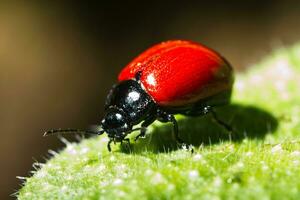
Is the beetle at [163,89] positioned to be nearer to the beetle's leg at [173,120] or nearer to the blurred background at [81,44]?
the beetle's leg at [173,120]

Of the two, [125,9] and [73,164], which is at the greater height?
[125,9]

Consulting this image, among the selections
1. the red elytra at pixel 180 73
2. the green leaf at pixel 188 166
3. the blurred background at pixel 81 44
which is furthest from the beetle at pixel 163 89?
the blurred background at pixel 81 44

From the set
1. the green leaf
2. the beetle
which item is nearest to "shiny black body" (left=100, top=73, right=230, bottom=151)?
the beetle

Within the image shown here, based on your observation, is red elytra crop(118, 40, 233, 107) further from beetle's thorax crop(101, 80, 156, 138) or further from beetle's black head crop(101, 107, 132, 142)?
beetle's black head crop(101, 107, 132, 142)

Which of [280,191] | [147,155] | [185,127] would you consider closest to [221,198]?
[280,191]

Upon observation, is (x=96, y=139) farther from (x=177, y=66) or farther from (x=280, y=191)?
(x=280, y=191)

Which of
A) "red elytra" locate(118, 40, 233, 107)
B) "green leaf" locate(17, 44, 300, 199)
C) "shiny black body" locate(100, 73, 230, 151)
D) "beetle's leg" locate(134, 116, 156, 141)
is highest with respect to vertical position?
"red elytra" locate(118, 40, 233, 107)
